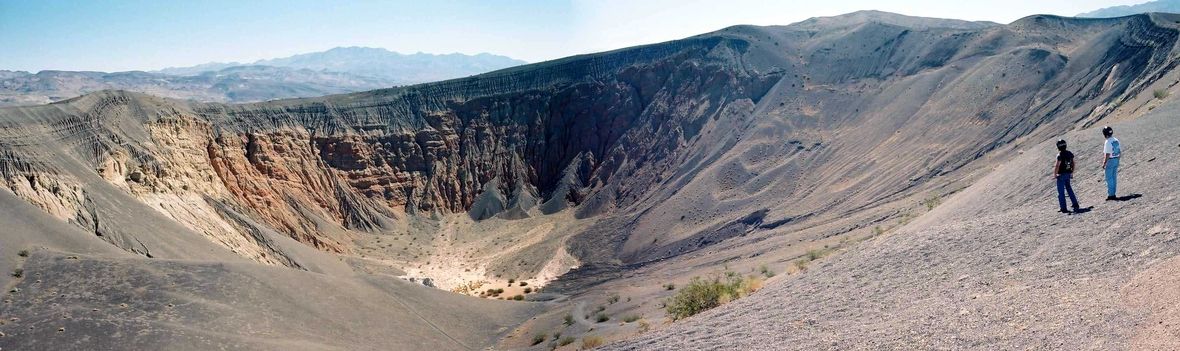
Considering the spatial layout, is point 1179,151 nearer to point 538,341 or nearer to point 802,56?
point 538,341

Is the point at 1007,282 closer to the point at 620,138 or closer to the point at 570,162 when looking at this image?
the point at 620,138

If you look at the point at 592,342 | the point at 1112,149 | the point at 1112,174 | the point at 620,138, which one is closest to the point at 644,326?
the point at 592,342

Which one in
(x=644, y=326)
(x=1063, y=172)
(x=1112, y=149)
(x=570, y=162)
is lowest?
(x=570, y=162)

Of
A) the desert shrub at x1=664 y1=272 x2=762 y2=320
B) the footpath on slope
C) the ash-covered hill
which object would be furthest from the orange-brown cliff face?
the footpath on slope

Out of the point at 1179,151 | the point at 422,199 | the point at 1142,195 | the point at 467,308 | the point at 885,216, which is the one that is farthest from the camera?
the point at 422,199

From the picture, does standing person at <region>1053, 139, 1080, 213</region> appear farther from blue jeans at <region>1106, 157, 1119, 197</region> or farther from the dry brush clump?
the dry brush clump

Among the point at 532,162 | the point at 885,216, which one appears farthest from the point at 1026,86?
the point at 532,162

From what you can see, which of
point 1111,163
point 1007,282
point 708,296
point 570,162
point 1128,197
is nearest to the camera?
point 1007,282

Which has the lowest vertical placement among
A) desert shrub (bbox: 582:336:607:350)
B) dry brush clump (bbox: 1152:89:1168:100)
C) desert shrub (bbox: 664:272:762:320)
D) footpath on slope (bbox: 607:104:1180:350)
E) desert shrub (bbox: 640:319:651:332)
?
desert shrub (bbox: 582:336:607:350)
